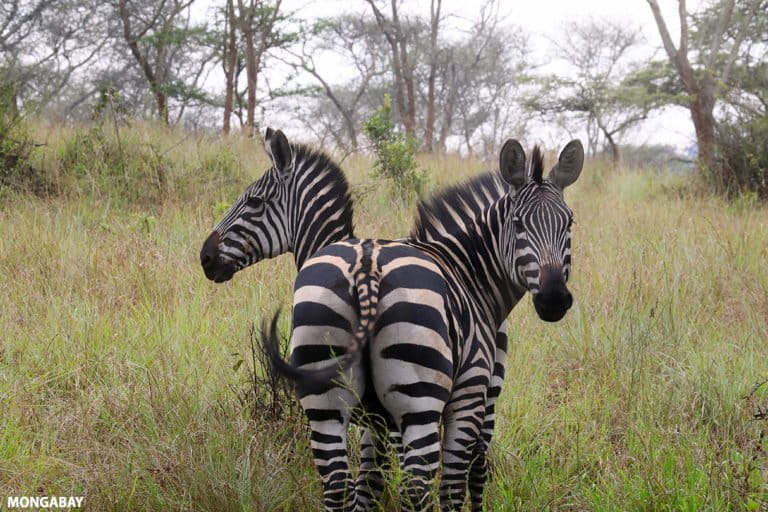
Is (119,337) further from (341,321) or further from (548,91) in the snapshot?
(548,91)

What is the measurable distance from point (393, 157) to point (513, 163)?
16.8 ft

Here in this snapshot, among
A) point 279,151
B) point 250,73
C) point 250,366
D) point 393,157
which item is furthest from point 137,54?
point 279,151

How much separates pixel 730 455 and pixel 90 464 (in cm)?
273

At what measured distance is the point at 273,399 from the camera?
129 inches

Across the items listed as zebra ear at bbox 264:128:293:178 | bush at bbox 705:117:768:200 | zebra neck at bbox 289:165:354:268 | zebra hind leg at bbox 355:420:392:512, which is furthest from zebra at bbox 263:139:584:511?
bush at bbox 705:117:768:200

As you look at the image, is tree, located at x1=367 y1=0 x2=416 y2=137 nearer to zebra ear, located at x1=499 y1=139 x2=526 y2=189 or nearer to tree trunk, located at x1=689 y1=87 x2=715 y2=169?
tree trunk, located at x1=689 y1=87 x2=715 y2=169

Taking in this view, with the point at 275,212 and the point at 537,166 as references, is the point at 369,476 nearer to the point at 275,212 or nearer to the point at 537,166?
the point at 275,212

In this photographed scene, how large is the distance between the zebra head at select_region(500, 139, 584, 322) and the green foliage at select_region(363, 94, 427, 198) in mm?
4947

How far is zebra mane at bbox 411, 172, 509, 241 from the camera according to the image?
2914mm

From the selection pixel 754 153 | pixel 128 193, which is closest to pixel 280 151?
pixel 128 193

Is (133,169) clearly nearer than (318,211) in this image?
No

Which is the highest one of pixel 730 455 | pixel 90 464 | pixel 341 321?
pixel 341 321

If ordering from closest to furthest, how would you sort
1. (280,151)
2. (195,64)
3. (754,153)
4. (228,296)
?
(280,151)
(228,296)
(754,153)
(195,64)

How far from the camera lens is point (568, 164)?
2.94 metres
